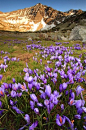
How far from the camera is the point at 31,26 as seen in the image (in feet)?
655

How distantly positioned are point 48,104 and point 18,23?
216 meters

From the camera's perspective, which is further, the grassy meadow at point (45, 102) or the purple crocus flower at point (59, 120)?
the grassy meadow at point (45, 102)

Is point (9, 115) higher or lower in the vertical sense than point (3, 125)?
higher

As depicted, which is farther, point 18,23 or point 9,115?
point 18,23

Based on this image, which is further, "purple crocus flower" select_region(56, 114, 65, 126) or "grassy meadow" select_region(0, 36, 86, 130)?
"grassy meadow" select_region(0, 36, 86, 130)

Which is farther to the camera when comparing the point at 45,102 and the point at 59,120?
the point at 45,102

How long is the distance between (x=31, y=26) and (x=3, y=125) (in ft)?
706

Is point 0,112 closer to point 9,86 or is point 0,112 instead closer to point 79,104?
point 9,86

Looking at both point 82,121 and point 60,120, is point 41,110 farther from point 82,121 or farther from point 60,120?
point 82,121

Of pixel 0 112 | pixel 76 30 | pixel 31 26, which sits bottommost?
pixel 0 112

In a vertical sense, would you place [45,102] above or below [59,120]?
above

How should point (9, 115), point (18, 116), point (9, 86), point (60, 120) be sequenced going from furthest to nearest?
point (9, 86), point (9, 115), point (18, 116), point (60, 120)

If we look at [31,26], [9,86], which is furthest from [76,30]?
[31,26]

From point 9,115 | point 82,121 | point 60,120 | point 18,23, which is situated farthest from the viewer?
point 18,23
